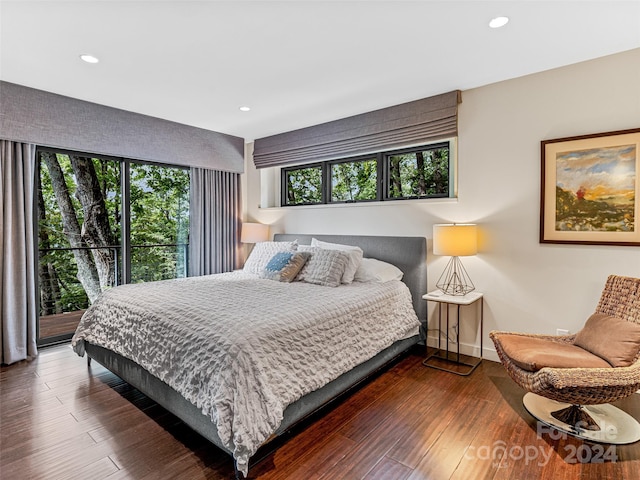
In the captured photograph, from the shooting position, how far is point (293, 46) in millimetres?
2414

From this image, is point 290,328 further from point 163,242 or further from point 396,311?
point 163,242

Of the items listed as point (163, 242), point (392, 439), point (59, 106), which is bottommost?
point (392, 439)

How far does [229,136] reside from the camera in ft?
15.8

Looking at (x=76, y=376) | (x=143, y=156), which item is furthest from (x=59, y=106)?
(x=76, y=376)

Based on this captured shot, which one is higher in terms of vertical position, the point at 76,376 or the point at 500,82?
the point at 500,82

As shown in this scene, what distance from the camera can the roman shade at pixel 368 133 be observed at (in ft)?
10.7

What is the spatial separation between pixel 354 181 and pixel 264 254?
4.57ft

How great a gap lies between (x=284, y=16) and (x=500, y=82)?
2.01 meters

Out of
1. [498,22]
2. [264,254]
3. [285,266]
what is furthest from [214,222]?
[498,22]

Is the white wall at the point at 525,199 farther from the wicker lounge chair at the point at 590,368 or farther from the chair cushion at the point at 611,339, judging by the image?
the chair cushion at the point at 611,339

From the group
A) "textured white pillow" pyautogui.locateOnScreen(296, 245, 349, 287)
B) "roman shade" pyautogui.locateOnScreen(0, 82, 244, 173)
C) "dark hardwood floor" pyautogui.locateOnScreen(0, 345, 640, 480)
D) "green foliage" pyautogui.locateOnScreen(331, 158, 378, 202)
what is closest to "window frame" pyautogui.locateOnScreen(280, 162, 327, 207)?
"green foliage" pyautogui.locateOnScreen(331, 158, 378, 202)

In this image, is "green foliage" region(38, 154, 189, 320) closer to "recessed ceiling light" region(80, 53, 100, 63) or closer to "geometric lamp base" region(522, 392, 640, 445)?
"recessed ceiling light" region(80, 53, 100, 63)

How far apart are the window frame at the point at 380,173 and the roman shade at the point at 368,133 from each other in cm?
21

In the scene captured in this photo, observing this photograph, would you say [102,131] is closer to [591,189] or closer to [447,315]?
[447,315]
